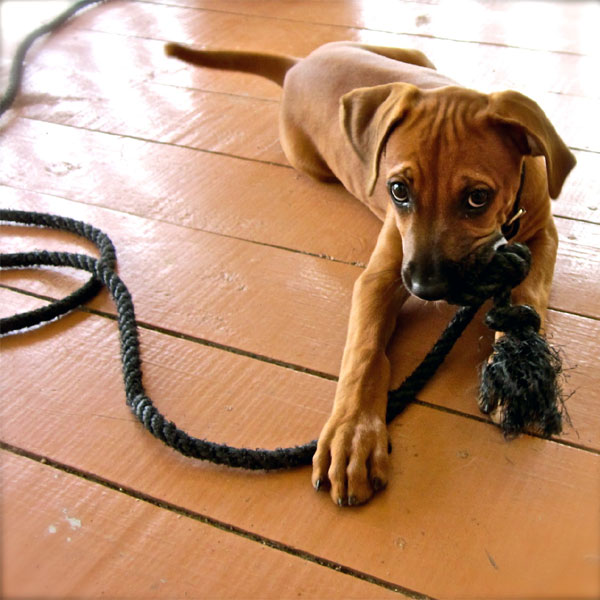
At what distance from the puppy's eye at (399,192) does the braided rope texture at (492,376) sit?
9.5 inches

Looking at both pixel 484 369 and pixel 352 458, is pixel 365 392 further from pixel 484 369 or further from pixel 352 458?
pixel 484 369

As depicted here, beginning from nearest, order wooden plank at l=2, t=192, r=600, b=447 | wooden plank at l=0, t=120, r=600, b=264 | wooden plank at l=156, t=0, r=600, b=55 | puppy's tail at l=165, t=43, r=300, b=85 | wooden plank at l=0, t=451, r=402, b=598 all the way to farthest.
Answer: wooden plank at l=0, t=451, r=402, b=598 < wooden plank at l=2, t=192, r=600, b=447 < wooden plank at l=0, t=120, r=600, b=264 < puppy's tail at l=165, t=43, r=300, b=85 < wooden plank at l=156, t=0, r=600, b=55

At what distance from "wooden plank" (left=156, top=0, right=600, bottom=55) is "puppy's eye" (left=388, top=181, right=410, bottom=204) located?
199cm

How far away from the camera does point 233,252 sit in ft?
7.23

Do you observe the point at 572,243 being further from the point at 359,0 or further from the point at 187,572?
the point at 359,0

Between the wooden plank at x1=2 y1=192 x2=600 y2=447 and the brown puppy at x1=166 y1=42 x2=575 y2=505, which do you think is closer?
the brown puppy at x1=166 y1=42 x2=575 y2=505

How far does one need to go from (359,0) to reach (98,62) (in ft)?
4.71

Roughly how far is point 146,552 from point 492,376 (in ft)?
2.65

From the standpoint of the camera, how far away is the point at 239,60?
9.16ft

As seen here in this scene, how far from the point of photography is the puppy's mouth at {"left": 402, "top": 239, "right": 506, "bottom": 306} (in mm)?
1591

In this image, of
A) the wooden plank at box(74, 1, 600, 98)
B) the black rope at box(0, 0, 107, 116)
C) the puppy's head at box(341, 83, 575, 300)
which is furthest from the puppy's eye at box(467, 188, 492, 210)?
the black rope at box(0, 0, 107, 116)

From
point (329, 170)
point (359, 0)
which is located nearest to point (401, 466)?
point (329, 170)

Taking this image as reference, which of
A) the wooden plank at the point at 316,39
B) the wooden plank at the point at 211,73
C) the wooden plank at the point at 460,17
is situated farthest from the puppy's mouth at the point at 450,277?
the wooden plank at the point at 460,17

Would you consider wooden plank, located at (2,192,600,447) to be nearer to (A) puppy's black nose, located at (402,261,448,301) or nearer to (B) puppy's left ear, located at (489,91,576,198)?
(A) puppy's black nose, located at (402,261,448,301)
